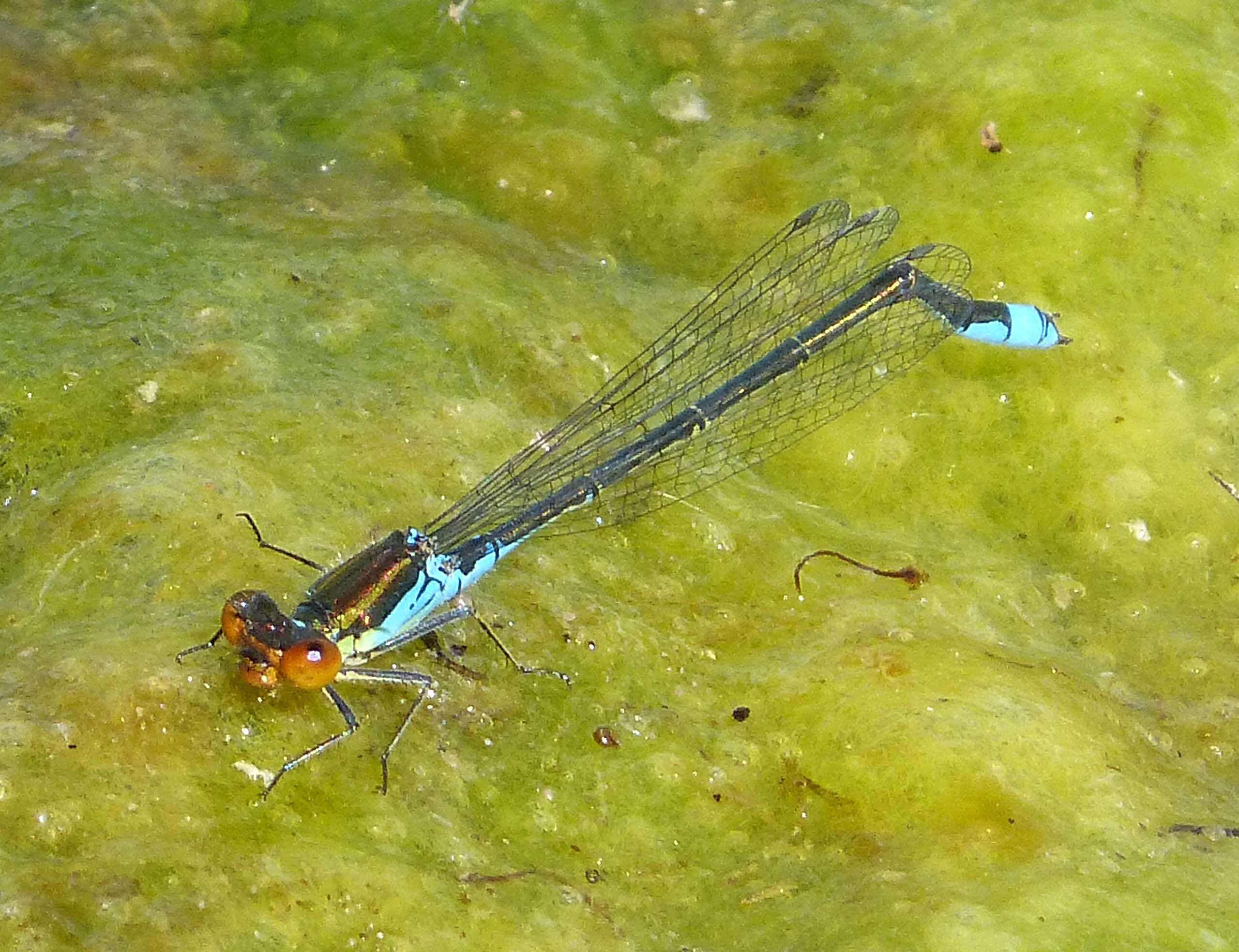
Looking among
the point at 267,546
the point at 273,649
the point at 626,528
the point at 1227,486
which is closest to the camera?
the point at 273,649

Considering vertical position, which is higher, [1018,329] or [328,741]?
[1018,329]

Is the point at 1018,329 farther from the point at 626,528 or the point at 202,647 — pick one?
the point at 202,647

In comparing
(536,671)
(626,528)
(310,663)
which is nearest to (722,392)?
(626,528)

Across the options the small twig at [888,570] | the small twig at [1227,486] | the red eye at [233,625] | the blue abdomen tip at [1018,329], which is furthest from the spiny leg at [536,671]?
the small twig at [1227,486]

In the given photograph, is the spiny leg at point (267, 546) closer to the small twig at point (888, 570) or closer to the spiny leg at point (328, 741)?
the spiny leg at point (328, 741)

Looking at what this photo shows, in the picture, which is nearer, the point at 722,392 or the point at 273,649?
the point at 273,649

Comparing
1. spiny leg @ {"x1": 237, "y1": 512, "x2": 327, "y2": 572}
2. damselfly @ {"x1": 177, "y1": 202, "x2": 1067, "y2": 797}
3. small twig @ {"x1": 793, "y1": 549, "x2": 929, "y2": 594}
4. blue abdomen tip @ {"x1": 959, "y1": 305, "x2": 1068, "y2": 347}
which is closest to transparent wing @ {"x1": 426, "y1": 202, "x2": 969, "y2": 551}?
damselfly @ {"x1": 177, "y1": 202, "x2": 1067, "y2": 797}

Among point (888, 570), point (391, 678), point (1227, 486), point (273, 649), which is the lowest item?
point (888, 570)
